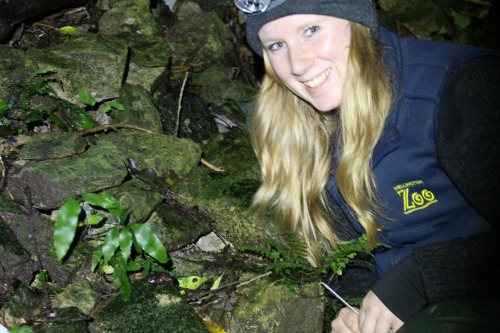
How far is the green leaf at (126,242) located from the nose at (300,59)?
1361 mm

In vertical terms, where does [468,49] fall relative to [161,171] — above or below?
above

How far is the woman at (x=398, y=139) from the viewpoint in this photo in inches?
120

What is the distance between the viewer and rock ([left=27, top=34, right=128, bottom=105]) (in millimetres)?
4598

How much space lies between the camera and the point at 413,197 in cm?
340

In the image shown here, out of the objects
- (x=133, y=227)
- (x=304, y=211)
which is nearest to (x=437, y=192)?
(x=304, y=211)

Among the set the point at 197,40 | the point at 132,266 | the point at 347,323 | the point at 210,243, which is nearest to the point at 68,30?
the point at 197,40

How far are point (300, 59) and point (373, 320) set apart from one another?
1415 mm

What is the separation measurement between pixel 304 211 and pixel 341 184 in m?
0.43

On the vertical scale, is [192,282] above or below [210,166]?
below

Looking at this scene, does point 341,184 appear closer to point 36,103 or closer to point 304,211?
point 304,211

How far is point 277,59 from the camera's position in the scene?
3.49 metres

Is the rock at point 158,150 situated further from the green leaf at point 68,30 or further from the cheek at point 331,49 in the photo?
the cheek at point 331,49

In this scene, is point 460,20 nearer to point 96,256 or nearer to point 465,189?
point 465,189

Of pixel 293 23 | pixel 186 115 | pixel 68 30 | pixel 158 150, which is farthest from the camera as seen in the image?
pixel 68 30
